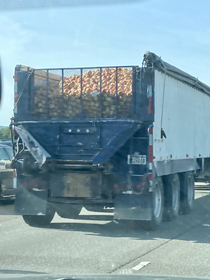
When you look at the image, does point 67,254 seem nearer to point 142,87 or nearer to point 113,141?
point 113,141

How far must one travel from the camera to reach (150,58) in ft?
33.7

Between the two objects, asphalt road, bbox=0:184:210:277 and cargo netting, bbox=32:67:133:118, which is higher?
cargo netting, bbox=32:67:133:118

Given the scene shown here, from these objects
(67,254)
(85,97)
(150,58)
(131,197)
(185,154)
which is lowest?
(67,254)

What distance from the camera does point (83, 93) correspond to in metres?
10.5

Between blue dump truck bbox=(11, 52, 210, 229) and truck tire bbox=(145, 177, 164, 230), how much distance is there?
0.07 feet

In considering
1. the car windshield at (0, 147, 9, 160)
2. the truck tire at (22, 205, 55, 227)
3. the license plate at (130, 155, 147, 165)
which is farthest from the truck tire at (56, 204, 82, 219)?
the car windshield at (0, 147, 9, 160)

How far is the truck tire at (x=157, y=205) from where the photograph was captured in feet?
33.6

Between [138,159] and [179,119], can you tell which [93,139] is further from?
[179,119]

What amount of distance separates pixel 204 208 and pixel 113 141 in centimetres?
564

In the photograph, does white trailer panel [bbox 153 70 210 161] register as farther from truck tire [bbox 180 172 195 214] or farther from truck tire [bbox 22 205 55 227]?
truck tire [bbox 22 205 55 227]

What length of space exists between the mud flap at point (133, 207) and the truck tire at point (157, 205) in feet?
0.92

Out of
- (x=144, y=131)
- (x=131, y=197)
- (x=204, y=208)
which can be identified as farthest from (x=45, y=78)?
(x=204, y=208)

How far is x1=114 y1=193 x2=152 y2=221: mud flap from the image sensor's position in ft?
32.5

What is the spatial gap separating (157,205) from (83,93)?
9.14ft
